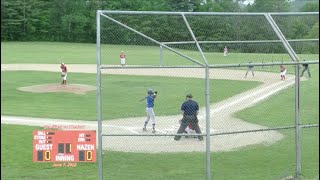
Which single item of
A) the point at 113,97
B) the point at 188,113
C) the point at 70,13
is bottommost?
the point at 188,113

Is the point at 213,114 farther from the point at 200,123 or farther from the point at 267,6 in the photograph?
the point at 267,6

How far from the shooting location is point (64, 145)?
11078 millimetres

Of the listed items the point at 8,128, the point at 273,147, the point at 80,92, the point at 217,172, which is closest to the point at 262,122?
the point at 273,147

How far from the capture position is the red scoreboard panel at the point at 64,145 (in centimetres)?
1095

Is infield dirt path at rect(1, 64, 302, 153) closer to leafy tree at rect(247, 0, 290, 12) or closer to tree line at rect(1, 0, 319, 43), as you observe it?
tree line at rect(1, 0, 319, 43)

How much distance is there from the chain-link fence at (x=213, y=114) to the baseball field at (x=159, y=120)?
48 mm

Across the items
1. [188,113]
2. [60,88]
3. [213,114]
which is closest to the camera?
[188,113]

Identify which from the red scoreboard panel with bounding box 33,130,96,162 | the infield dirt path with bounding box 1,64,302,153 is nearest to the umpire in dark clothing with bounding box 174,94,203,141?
the infield dirt path with bounding box 1,64,302,153

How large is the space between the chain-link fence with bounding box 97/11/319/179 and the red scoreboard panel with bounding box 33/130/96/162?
505 millimetres

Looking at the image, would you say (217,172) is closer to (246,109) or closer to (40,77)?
(246,109)

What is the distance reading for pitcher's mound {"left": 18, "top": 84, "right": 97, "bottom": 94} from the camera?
28605 mm

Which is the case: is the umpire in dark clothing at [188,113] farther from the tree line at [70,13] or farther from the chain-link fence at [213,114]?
the tree line at [70,13]

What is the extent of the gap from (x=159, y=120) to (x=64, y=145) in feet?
28.3

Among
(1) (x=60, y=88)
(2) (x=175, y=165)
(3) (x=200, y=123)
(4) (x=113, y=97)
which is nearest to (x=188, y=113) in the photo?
(2) (x=175, y=165)
